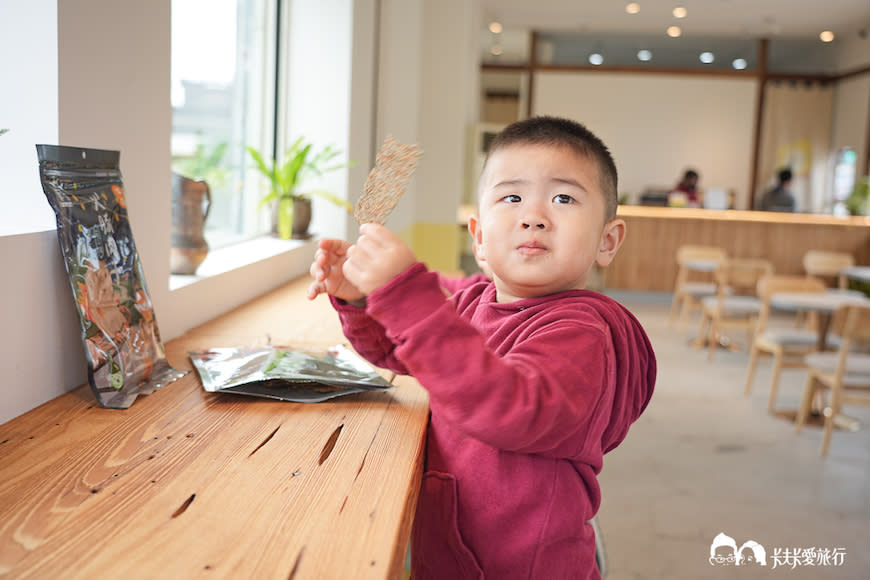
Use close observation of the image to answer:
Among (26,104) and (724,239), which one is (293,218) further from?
(724,239)

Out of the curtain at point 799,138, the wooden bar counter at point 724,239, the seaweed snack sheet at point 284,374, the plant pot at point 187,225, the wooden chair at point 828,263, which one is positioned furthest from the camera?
the curtain at point 799,138

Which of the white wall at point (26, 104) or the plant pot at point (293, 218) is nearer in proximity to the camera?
the white wall at point (26, 104)

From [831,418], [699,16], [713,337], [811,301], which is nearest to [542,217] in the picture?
[831,418]

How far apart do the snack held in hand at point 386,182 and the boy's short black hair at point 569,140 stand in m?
0.13

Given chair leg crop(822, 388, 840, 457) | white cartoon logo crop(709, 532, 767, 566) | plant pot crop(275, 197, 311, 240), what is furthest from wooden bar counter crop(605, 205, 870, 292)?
plant pot crop(275, 197, 311, 240)

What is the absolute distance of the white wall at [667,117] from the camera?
11.1 meters

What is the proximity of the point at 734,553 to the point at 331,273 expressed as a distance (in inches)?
94.3

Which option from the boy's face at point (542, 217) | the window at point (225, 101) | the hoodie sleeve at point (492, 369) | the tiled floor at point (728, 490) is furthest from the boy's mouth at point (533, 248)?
the tiled floor at point (728, 490)

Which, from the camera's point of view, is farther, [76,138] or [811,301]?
[811,301]

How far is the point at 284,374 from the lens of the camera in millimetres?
1296

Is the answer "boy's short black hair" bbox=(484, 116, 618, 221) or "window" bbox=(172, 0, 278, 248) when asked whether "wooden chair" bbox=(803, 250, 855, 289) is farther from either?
"boy's short black hair" bbox=(484, 116, 618, 221)

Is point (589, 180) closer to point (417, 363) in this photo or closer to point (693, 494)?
point (417, 363)

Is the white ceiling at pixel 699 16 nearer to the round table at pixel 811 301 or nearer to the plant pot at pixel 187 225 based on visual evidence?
the round table at pixel 811 301

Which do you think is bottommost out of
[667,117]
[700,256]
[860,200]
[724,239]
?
[700,256]
